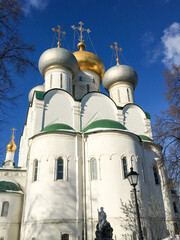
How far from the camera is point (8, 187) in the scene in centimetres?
1109

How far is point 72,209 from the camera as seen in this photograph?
967cm

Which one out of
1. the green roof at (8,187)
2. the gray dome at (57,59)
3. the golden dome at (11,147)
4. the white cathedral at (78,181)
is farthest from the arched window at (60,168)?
the golden dome at (11,147)

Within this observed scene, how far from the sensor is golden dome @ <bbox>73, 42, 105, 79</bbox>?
18906mm

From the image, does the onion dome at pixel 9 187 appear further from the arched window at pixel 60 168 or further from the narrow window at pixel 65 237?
the narrow window at pixel 65 237

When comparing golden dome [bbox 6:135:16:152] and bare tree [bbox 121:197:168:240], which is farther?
golden dome [bbox 6:135:16:152]

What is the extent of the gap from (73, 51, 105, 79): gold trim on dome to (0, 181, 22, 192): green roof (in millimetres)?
11251

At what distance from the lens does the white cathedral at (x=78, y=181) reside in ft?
30.8

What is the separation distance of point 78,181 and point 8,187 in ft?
12.0

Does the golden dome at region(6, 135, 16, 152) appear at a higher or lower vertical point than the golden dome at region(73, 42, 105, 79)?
lower

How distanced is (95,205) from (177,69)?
6.60m

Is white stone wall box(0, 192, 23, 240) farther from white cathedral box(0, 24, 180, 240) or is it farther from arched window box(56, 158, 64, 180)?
arched window box(56, 158, 64, 180)

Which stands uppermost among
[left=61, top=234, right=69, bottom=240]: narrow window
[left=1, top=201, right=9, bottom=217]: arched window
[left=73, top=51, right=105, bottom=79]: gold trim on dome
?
[left=73, top=51, right=105, bottom=79]: gold trim on dome

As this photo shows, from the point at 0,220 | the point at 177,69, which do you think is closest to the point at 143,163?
the point at 177,69

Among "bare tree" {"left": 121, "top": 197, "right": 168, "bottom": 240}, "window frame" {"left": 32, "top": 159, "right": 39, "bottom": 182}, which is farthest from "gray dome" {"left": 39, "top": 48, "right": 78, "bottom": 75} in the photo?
"bare tree" {"left": 121, "top": 197, "right": 168, "bottom": 240}
